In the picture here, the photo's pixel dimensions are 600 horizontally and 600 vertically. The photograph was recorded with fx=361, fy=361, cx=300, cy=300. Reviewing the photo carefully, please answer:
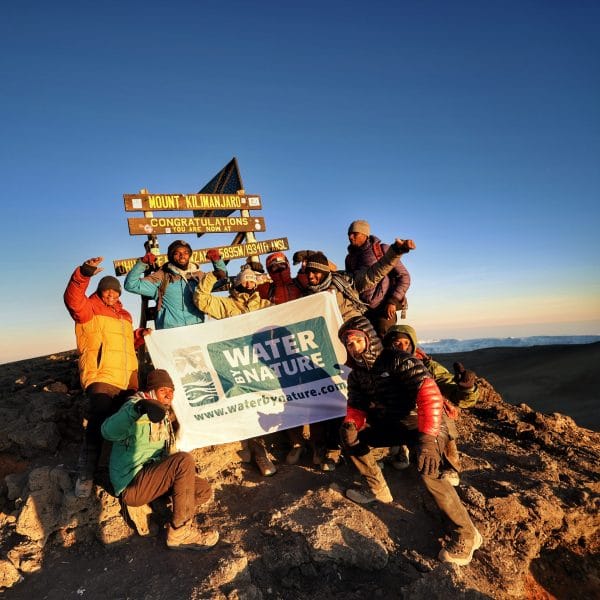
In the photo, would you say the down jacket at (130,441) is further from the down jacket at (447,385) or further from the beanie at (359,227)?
the beanie at (359,227)

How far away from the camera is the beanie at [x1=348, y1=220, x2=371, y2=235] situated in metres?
5.73

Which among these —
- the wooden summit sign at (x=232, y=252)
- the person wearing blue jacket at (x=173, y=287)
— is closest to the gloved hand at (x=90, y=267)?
the person wearing blue jacket at (x=173, y=287)

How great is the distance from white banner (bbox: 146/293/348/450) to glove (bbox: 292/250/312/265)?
835 mm

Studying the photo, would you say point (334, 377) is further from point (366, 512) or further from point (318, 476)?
point (366, 512)

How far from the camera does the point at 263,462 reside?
15.8ft

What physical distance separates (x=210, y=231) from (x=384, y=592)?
6.61 meters

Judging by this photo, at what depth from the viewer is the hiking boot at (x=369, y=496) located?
405 centimetres

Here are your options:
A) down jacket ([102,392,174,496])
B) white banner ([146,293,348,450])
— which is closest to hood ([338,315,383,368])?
white banner ([146,293,348,450])

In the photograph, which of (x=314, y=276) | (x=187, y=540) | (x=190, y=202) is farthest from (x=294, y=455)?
(x=190, y=202)

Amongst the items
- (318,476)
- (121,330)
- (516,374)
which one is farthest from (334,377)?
(516,374)

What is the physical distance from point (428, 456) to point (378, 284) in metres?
2.81

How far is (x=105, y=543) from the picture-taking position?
3.81 metres

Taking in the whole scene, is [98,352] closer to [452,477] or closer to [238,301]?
[238,301]

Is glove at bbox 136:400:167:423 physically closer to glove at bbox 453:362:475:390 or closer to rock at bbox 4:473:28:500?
rock at bbox 4:473:28:500
